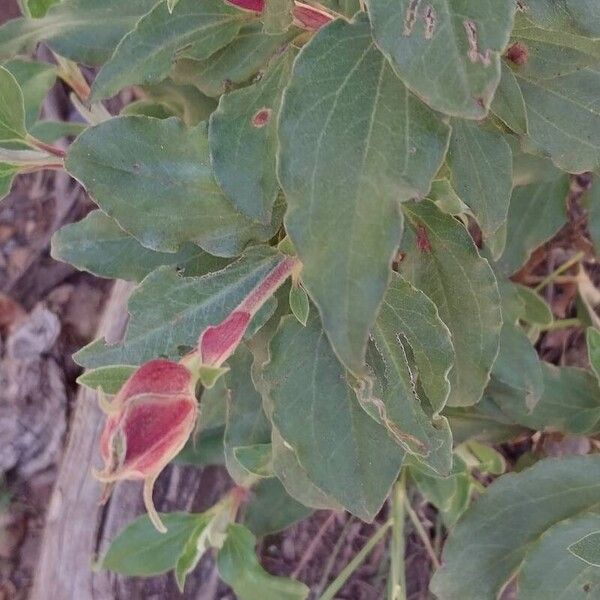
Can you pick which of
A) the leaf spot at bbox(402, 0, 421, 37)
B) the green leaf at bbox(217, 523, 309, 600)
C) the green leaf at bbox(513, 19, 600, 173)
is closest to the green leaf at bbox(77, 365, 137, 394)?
the leaf spot at bbox(402, 0, 421, 37)

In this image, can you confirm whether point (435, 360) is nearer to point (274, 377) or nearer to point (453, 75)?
point (274, 377)

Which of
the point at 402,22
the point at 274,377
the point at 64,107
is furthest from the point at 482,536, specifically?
the point at 64,107

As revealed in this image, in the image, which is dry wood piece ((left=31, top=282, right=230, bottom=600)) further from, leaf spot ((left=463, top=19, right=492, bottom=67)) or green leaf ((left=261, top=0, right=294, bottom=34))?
leaf spot ((left=463, top=19, right=492, bottom=67))

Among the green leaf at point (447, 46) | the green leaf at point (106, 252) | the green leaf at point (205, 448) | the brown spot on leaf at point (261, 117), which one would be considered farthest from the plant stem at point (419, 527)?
the green leaf at point (447, 46)

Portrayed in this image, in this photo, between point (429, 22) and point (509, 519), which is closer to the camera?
point (429, 22)

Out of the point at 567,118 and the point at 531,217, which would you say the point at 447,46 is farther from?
the point at 531,217

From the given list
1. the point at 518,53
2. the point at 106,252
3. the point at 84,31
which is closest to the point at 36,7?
the point at 84,31
